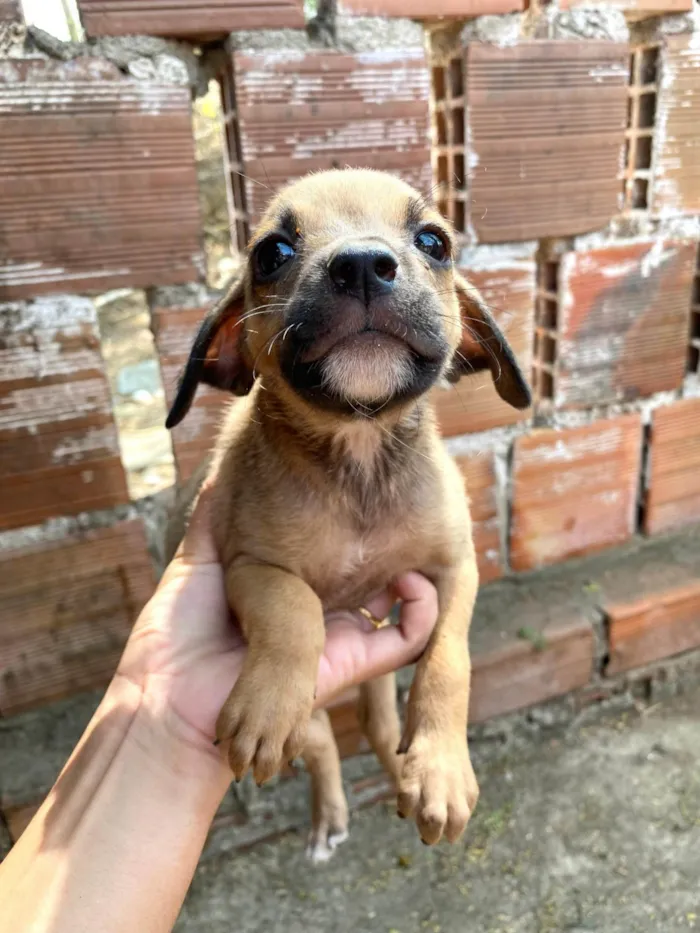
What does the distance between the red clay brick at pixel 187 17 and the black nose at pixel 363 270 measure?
3.06ft

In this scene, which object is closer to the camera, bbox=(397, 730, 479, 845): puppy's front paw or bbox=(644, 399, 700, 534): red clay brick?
bbox=(397, 730, 479, 845): puppy's front paw

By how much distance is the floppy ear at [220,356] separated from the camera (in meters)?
1.67

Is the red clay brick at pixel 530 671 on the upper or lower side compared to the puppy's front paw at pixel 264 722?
lower

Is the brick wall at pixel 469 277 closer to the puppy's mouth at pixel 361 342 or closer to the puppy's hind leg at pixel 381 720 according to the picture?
the puppy's hind leg at pixel 381 720

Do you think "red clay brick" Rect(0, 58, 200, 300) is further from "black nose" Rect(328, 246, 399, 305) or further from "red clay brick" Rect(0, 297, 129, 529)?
"black nose" Rect(328, 246, 399, 305)

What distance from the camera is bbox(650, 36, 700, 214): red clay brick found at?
2346mm

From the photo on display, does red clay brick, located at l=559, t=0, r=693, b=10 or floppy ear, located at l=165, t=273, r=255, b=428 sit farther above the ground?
red clay brick, located at l=559, t=0, r=693, b=10

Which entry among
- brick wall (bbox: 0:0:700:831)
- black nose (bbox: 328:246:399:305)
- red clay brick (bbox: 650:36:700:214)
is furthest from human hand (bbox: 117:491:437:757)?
red clay brick (bbox: 650:36:700:214)

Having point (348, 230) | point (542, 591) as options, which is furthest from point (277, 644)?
point (542, 591)

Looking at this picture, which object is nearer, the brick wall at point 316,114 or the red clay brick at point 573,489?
the brick wall at point 316,114

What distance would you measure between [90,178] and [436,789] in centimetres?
160

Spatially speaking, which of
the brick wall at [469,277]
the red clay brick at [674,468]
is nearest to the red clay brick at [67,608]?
the brick wall at [469,277]

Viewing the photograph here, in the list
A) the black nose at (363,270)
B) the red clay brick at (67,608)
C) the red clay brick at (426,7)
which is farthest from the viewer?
the red clay brick at (67,608)

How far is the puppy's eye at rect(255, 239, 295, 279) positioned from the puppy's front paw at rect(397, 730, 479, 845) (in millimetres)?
1032
